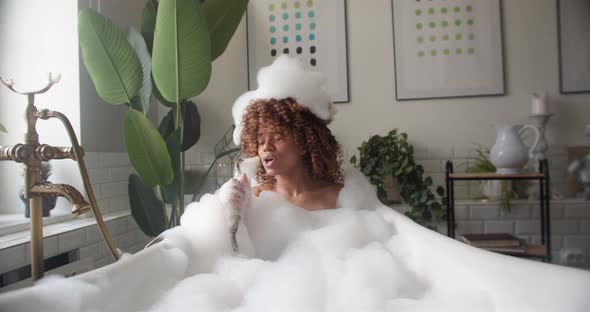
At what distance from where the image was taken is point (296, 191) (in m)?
1.26

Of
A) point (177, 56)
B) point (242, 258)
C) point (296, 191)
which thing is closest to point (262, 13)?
point (177, 56)

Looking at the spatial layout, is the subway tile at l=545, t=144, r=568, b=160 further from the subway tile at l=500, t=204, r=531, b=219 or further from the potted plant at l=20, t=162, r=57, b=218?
the potted plant at l=20, t=162, r=57, b=218

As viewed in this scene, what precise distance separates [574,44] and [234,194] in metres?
2.06

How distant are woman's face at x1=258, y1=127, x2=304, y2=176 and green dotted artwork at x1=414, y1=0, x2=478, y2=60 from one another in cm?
130

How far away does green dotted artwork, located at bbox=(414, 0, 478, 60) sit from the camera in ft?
6.77

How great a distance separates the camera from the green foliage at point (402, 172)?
1906 millimetres

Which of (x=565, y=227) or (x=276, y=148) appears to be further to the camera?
(x=565, y=227)

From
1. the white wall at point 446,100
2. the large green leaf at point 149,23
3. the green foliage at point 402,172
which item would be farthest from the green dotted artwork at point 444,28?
the large green leaf at point 149,23

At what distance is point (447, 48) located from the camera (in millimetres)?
2084

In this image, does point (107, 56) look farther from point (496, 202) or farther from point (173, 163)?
point (496, 202)

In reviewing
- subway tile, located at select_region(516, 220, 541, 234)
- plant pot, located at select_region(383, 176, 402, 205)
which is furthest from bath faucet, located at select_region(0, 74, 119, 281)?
subway tile, located at select_region(516, 220, 541, 234)

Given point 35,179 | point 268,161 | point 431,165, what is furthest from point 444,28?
point 35,179

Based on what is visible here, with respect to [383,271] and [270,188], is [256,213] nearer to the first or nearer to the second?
[270,188]

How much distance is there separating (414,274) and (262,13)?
181 cm
